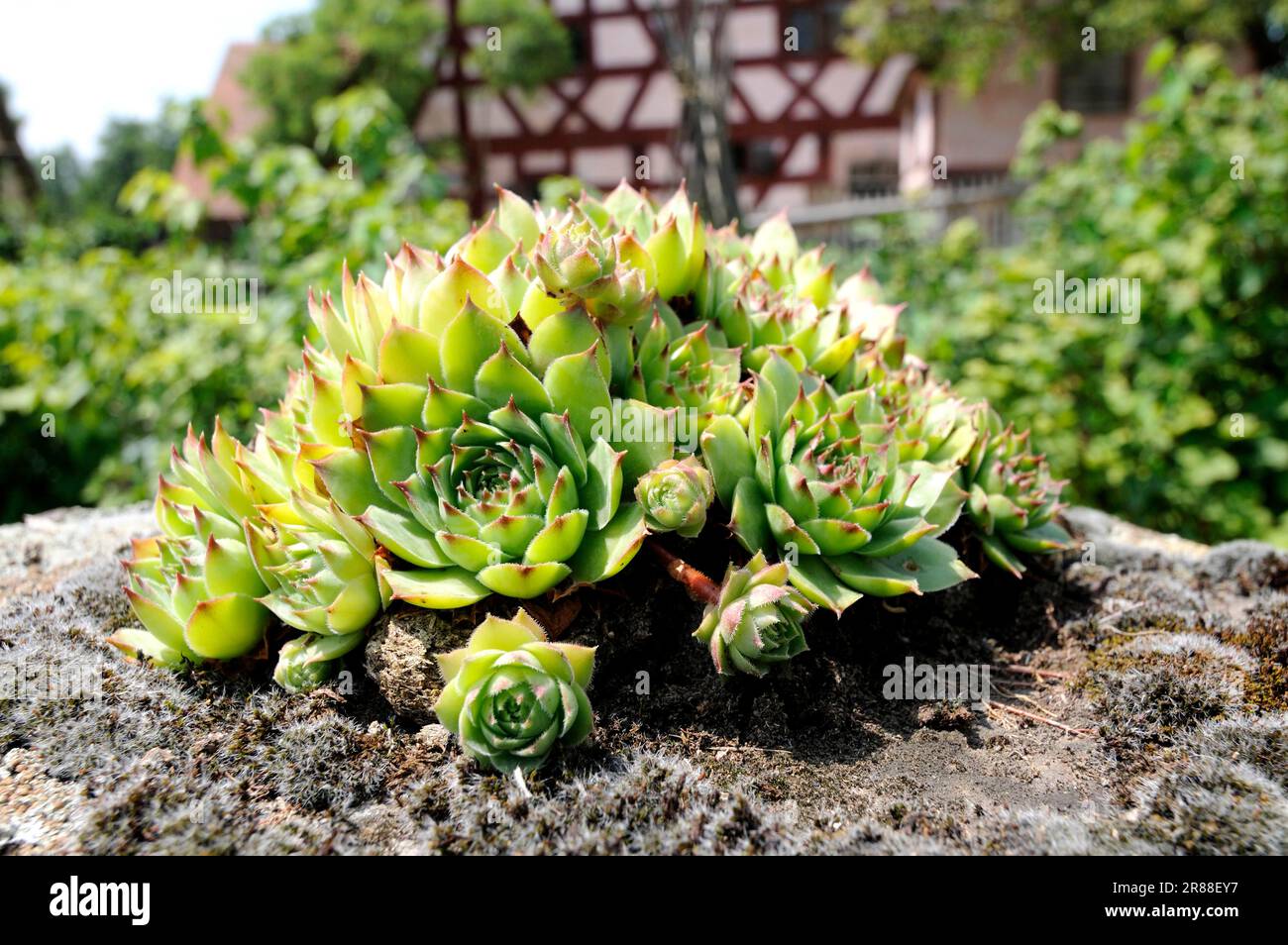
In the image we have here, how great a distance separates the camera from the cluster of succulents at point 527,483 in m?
1.43

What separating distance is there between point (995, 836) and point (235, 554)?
1323mm

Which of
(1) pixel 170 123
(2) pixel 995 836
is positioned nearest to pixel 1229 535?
(2) pixel 995 836

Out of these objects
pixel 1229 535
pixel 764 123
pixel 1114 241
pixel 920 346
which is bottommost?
pixel 1229 535

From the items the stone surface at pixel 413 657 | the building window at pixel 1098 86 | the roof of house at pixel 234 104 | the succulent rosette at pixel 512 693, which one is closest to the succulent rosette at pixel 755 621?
the succulent rosette at pixel 512 693

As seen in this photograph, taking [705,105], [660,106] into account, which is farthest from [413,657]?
[660,106]

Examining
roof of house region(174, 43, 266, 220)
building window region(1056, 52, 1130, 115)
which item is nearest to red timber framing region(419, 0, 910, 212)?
building window region(1056, 52, 1130, 115)

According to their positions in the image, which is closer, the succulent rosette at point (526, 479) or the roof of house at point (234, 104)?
the succulent rosette at point (526, 479)

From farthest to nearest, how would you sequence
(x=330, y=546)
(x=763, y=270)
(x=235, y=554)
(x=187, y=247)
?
1. (x=187, y=247)
2. (x=763, y=270)
3. (x=235, y=554)
4. (x=330, y=546)

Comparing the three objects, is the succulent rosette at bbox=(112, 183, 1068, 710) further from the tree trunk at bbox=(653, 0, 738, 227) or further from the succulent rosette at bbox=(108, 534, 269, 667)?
the tree trunk at bbox=(653, 0, 738, 227)

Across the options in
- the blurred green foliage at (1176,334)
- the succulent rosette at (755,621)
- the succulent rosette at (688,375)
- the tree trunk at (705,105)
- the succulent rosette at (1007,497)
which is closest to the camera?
the succulent rosette at (755,621)

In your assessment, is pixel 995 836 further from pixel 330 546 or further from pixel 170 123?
pixel 170 123

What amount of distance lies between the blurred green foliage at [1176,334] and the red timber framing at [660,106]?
1167 centimetres

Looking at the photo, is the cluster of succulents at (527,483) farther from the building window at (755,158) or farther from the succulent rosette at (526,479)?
the building window at (755,158)
